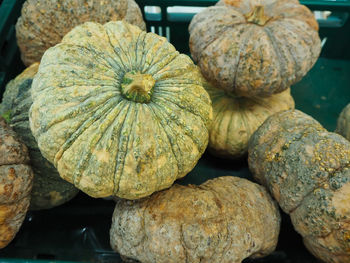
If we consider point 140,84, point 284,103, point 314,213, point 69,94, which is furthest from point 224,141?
point 69,94

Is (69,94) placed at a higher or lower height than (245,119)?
higher

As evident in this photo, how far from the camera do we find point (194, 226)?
4.22ft

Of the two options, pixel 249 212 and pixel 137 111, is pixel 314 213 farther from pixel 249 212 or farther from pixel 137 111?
pixel 137 111

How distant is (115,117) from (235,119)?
87 centimetres

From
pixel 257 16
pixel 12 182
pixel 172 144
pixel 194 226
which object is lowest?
pixel 194 226

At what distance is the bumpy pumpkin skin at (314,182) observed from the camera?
129 centimetres

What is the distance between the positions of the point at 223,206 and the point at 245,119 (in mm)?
686

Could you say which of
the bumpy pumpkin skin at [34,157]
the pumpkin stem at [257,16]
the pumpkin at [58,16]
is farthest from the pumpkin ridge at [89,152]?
the pumpkin stem at [257,16]

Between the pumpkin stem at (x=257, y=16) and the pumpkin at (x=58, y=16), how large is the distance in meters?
0.64

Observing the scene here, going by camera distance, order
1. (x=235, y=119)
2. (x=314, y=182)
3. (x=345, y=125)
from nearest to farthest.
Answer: (x=314, y=182), (x=345, y=125), (x=235, y=119)

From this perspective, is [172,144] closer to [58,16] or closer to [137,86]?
[137,86]

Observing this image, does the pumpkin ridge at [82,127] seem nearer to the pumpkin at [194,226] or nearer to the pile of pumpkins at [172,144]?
the pile of pumpkins at [172,144]

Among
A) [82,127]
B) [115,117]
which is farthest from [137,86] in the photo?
[82,127]

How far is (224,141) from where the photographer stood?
1.93 metres
